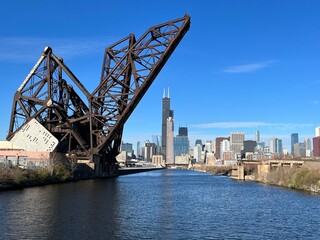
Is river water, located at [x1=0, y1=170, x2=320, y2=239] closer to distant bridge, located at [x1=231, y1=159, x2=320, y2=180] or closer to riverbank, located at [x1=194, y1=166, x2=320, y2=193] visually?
riverbank, located at [x1=194, y1=166, x2=320, y2=193]

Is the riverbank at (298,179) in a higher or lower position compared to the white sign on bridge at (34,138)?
lower

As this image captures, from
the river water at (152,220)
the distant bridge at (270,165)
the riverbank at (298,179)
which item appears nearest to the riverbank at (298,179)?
the riverbank at (298,179)

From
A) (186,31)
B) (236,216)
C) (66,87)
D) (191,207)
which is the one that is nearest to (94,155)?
(66,87)

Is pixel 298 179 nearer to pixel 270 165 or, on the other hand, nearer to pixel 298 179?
pixel 298 179

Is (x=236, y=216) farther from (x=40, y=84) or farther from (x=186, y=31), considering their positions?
(x=40, y=84)

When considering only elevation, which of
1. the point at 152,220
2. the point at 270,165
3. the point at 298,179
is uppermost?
the point at 270,165

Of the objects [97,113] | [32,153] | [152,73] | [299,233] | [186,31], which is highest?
[186,31]

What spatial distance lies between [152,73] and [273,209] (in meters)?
36.5

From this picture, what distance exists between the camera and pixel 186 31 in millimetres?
63406

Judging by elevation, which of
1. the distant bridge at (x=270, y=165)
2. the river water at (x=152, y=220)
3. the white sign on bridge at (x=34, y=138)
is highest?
the white sign on bridge at (x=34, y=138)

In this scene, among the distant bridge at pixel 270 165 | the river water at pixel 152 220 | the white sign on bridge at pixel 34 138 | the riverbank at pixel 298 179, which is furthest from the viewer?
the white sign on bridge at pixel 34 138

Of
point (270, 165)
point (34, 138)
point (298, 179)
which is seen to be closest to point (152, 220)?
point (298, 179)

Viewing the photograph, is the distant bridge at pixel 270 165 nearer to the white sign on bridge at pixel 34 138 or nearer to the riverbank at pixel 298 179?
the riverbank at pixel 298 179

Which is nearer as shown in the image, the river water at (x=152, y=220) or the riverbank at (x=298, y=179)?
the river water at (x=152, y=220)
